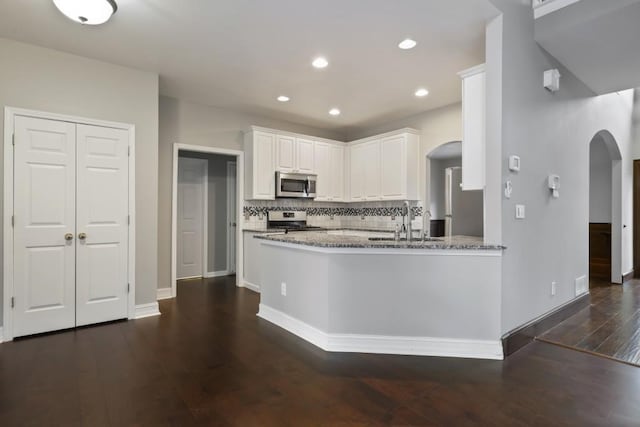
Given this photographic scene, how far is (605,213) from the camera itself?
588 cm

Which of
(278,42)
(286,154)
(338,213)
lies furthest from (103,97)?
(338,213)

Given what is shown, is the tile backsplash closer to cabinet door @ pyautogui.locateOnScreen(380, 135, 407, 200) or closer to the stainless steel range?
the stainless steel range

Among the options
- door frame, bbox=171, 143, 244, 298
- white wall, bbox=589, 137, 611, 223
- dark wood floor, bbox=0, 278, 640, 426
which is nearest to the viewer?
dark wood floor, bbox=0, 278, 640, 426

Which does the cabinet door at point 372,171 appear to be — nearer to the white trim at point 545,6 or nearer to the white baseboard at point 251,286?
the white baseboard at point 251,286

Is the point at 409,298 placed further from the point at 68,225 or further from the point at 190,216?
the point at 190,216

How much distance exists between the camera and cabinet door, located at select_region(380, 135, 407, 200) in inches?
208

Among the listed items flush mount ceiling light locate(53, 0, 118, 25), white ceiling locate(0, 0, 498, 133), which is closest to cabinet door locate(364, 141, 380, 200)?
white ceiling locate(0, 0, 498, 133)

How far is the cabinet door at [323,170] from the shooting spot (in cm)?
593

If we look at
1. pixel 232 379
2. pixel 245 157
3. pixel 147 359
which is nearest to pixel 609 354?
pixel 232 379

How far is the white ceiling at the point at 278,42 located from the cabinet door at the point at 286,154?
0.95 metres

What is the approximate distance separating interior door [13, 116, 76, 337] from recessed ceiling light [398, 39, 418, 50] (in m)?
3.30

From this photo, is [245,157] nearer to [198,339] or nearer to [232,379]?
[198,339]

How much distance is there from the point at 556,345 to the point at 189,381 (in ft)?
9.76

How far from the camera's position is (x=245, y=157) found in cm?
533
